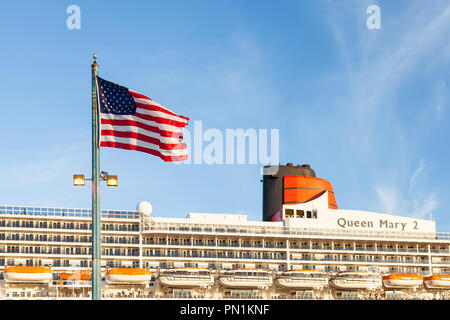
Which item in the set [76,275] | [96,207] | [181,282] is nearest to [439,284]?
[181,282]

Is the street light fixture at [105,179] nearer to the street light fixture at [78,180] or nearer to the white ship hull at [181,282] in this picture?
the street light fixture at [78,180]

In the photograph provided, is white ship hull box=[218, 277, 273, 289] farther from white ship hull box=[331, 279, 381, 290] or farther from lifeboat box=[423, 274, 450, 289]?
lifeboat box=[423, 274, 450, 289]

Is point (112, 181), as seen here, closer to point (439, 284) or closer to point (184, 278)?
point (184, 278)

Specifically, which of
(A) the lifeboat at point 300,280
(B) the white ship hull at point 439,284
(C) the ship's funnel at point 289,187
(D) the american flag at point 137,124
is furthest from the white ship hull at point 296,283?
(D) the american flag at point 137,124

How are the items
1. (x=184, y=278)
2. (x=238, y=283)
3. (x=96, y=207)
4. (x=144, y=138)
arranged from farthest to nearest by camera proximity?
(x=238, y=283) < (x=184, y=278) < (x=144, y=138) < (x=96, y=207)

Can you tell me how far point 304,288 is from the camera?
72.3m

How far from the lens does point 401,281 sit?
7494cm

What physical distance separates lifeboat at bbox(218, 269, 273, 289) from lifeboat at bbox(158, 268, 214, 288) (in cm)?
190

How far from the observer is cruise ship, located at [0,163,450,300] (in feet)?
226

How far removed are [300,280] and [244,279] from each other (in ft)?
20.9

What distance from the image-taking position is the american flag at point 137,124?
2770 centimetres
